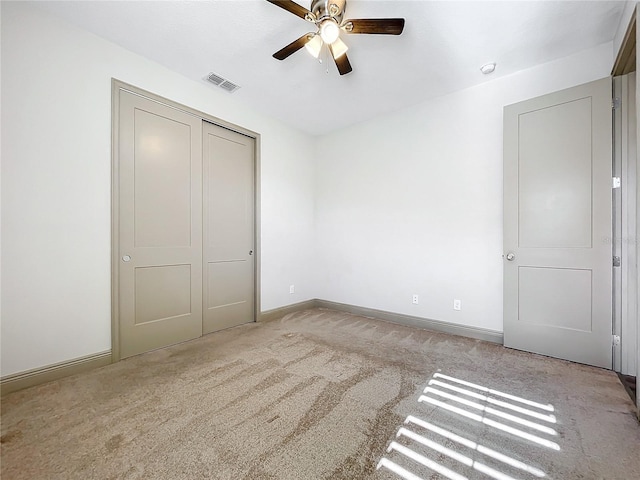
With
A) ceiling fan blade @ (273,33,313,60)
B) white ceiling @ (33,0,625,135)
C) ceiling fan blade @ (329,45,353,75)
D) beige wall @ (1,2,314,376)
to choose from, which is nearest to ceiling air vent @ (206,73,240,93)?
white ceiling @ (33,0,625,135)

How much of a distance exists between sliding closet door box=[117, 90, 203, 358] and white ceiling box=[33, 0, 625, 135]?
2.01 feet

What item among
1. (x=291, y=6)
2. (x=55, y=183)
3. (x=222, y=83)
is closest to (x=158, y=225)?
(x=55, y=183)

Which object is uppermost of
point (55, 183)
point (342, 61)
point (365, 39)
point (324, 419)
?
point (365, 39)

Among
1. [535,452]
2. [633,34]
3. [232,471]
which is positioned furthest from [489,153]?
[232,471]

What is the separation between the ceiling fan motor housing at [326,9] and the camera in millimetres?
1916

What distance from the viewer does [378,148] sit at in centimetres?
396

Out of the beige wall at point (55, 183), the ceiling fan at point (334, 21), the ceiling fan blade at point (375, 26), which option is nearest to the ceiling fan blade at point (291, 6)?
the ceiling fan at point (334, 21)

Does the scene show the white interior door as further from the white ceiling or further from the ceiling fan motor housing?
the ceiling fan motor housing

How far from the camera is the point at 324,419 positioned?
171 centimetres

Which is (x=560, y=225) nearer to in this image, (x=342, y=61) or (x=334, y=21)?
(x=342, y=61)

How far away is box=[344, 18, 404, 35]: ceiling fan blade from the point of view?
191 cm

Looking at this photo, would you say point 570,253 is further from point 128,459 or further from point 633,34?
point 128,459

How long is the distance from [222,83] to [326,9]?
5.59 ft

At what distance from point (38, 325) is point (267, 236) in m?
2.41
